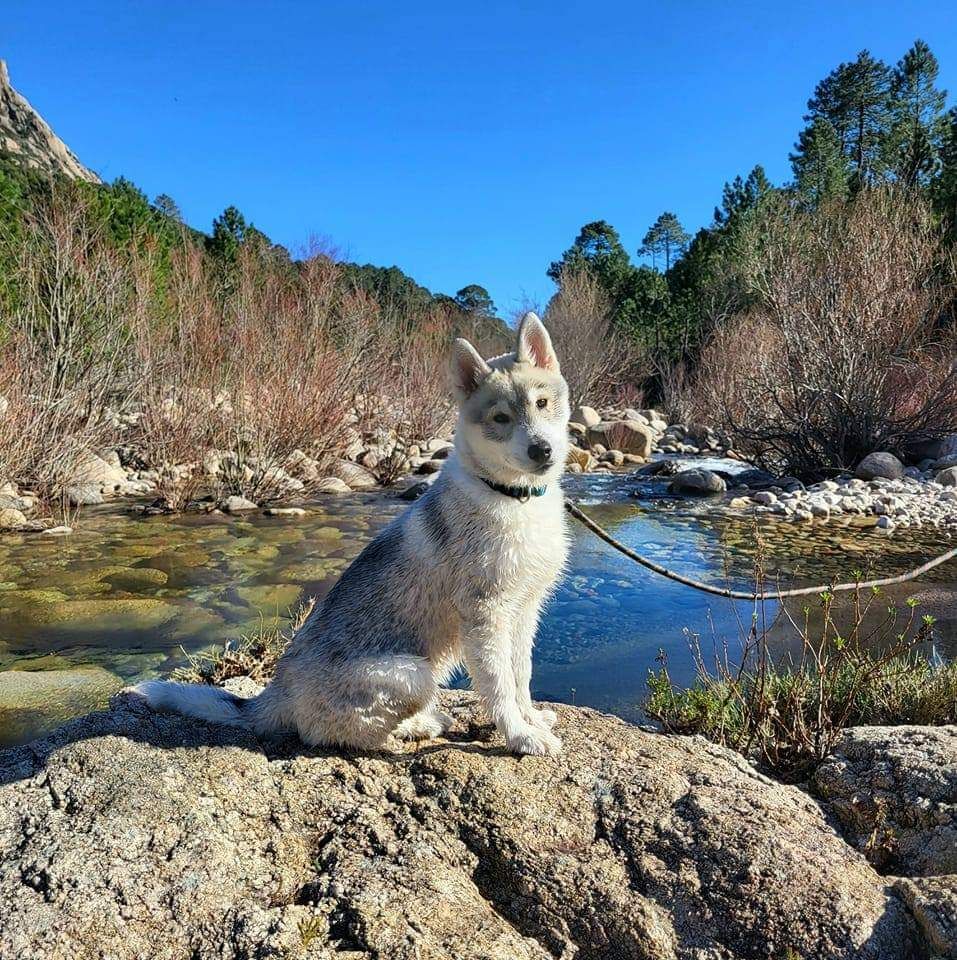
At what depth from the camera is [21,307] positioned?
1419 cm

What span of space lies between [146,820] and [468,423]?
1.97 metres

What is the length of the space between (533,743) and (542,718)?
0.31 meters

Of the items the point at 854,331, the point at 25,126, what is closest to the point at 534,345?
the point at 854,331

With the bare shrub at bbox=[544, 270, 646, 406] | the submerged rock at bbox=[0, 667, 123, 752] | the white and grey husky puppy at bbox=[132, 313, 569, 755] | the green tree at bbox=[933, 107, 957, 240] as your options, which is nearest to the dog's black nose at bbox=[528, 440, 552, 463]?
the white and grey husky puppy at bbox=[132, 313, 569, 755]

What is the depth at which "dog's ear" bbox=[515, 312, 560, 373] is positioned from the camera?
3.29 m

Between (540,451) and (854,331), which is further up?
(854,331)

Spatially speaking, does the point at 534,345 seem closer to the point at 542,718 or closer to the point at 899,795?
the point at 542,718

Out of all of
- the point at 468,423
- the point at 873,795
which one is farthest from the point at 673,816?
the point at 468,423

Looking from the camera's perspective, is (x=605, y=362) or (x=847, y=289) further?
(x=605, y=362)

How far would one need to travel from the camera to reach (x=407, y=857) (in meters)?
2.79

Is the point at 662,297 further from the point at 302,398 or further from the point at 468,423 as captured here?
the point at 468,423

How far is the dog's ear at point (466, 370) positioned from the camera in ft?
10.4

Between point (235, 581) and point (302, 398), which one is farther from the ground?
point (302, 398)

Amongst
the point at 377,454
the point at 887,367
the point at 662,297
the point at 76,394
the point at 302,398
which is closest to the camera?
the point at 76,394
